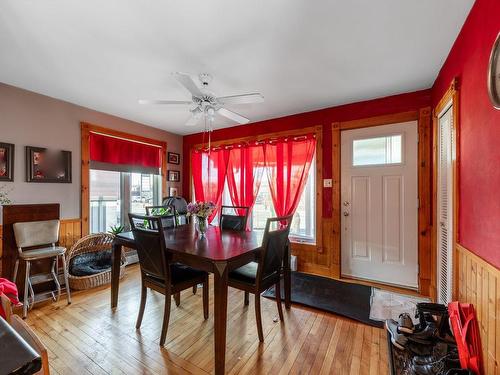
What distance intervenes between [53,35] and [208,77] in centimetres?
119

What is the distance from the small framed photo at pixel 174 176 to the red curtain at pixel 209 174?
0.33 metres

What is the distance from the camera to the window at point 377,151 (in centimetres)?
290

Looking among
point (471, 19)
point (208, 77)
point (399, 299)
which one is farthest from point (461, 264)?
point (208, 77)

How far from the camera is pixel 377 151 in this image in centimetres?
301

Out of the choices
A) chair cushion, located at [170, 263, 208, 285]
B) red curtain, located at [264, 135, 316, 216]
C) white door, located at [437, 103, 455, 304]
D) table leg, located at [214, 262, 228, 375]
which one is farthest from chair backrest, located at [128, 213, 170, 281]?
white door, located at [437, 103, 455, 304]

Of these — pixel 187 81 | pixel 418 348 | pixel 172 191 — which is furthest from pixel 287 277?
pixel 172 191

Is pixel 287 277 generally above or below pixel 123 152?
below

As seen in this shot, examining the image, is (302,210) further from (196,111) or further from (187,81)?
(187,81)

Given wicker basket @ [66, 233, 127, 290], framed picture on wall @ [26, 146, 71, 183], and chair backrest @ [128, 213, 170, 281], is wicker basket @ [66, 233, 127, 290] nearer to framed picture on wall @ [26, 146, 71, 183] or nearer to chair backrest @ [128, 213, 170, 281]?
framed picture on wall @ [26, 146, 71, 183]

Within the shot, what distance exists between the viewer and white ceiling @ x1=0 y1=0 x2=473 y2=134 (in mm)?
1535

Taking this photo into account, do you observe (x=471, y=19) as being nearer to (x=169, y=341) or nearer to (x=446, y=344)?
(x=446, y=344)

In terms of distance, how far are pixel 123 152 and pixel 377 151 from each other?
145 inches

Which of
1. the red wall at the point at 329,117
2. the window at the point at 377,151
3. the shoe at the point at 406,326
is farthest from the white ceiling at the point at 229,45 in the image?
the shoe at the point at 406,326

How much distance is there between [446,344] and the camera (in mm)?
1512
